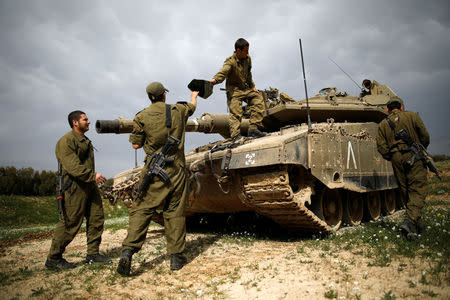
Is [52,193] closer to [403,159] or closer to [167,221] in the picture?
[167,221]

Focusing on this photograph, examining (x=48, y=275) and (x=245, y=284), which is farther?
(x=48, y=275)

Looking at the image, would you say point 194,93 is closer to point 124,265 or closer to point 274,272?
point 124,265

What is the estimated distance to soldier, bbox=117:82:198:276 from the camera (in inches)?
158

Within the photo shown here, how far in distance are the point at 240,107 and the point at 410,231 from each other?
3315 millimetres

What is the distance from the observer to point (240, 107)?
6215 mm

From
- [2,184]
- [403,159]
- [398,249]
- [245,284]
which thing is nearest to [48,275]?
[245,284]

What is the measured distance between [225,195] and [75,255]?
2.56 metres

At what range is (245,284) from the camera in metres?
3.41

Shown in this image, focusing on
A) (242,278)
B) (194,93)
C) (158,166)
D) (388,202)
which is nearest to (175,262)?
(242,278)

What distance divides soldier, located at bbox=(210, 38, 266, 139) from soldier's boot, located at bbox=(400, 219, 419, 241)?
2.71 metres

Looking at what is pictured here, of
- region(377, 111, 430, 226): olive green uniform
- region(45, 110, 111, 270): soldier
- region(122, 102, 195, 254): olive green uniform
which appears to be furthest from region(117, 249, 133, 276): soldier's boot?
region(377, 111, 430, 226): olive green uniform

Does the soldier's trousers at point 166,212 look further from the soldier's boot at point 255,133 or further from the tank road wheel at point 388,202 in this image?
the tank road wheel at point 388,202

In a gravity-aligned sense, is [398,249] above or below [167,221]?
below

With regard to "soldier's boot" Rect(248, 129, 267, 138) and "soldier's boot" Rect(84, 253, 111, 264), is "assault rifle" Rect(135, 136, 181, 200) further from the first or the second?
"soldier's boot" Rect(248, 129, 267, 138)
